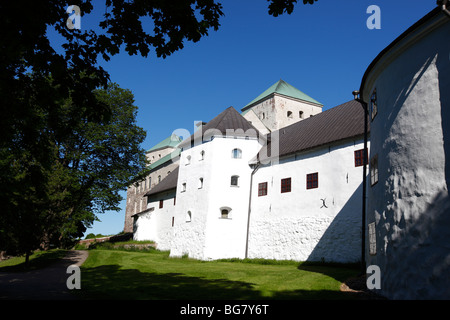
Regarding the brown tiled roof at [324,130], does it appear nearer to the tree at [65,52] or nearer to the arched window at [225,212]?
the arched window at [225,212]

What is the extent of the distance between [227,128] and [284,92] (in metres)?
24.9

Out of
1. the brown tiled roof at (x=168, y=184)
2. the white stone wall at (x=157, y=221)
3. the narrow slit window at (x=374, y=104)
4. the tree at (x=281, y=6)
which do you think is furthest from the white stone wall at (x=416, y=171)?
the white stone wall at (x=157, y=221)

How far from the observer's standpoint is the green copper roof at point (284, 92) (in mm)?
48778

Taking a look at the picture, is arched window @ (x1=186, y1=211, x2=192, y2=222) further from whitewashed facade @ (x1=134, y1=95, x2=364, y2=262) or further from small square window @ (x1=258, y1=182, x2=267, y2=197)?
small square window @ (x1=258, y1=182, x2=267, y2=197)

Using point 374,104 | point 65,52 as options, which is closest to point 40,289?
point 65,52

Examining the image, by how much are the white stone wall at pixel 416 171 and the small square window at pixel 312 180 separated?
981 centimetres

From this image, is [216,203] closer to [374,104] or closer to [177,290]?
[177,290]

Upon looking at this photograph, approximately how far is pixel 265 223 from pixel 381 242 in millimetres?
13369

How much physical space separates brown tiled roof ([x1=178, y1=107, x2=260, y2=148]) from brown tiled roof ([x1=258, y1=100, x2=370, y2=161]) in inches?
72.8

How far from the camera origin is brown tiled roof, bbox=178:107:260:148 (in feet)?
85.0

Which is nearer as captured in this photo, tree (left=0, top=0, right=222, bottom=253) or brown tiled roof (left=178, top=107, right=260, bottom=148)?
tree (left=0, top=0, right=222, bottom=253)

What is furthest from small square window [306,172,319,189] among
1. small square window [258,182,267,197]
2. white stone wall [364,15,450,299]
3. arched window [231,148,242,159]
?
white stone wall [364,15,450,299]

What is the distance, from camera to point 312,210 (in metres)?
20.1
